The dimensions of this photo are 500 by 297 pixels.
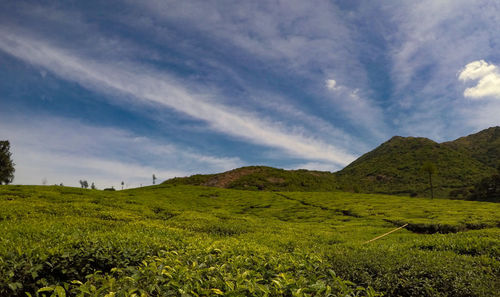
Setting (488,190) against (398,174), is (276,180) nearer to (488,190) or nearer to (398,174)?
(488,190)

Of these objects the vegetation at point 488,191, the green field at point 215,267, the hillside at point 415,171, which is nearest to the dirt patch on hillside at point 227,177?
the hillside at point 415,171

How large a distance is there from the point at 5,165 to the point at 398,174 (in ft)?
509

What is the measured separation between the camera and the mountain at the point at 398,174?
3002 inches

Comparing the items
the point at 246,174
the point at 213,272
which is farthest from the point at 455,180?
the point at 213,272

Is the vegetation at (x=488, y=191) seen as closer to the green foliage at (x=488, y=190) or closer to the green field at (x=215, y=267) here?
the green foliage at (x=488, y=190)

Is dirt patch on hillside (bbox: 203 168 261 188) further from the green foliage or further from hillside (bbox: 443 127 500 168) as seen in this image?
hillside (bbox: 443 127 500 168)

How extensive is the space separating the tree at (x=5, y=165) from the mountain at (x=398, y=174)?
3998 centimetres

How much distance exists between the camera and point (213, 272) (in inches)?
192

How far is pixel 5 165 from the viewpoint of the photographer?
67000mm

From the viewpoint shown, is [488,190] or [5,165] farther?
[488,190]

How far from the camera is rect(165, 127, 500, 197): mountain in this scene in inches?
3002

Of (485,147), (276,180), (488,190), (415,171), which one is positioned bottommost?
(488,190)

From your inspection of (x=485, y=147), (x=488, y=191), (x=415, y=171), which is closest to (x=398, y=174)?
(x=415, y=171)

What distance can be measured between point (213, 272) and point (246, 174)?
74910mm
